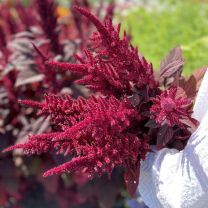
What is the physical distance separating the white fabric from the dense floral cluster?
0.12ft

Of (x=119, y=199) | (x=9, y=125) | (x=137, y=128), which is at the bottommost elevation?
(x=119, y=199)

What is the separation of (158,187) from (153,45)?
78.1 inches

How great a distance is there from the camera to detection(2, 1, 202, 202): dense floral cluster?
3.50 feet

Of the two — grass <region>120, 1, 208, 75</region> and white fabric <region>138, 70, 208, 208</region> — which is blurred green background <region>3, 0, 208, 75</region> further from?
white fabric <region>138, 70, 208, 208</region>

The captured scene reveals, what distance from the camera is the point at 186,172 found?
1.10 meters

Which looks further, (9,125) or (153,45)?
(153,45)

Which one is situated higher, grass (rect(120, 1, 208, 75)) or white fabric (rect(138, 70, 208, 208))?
grass (rect(120, 1, 208, 75))

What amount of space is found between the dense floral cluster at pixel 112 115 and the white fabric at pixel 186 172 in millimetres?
36

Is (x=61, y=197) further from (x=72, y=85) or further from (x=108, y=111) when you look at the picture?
(x=108, y=111)

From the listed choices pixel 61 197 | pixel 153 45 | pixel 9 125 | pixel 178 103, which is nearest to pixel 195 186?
pixel 178 103

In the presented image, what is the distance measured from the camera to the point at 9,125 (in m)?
2.27

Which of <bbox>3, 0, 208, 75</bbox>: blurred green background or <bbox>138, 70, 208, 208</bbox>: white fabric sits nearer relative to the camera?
<bbox>138, 70, 208, 208</bbox>: white fabric

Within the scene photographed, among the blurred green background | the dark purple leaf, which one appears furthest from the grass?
the dark purple leaf

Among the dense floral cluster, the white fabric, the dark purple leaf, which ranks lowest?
the white fabric
